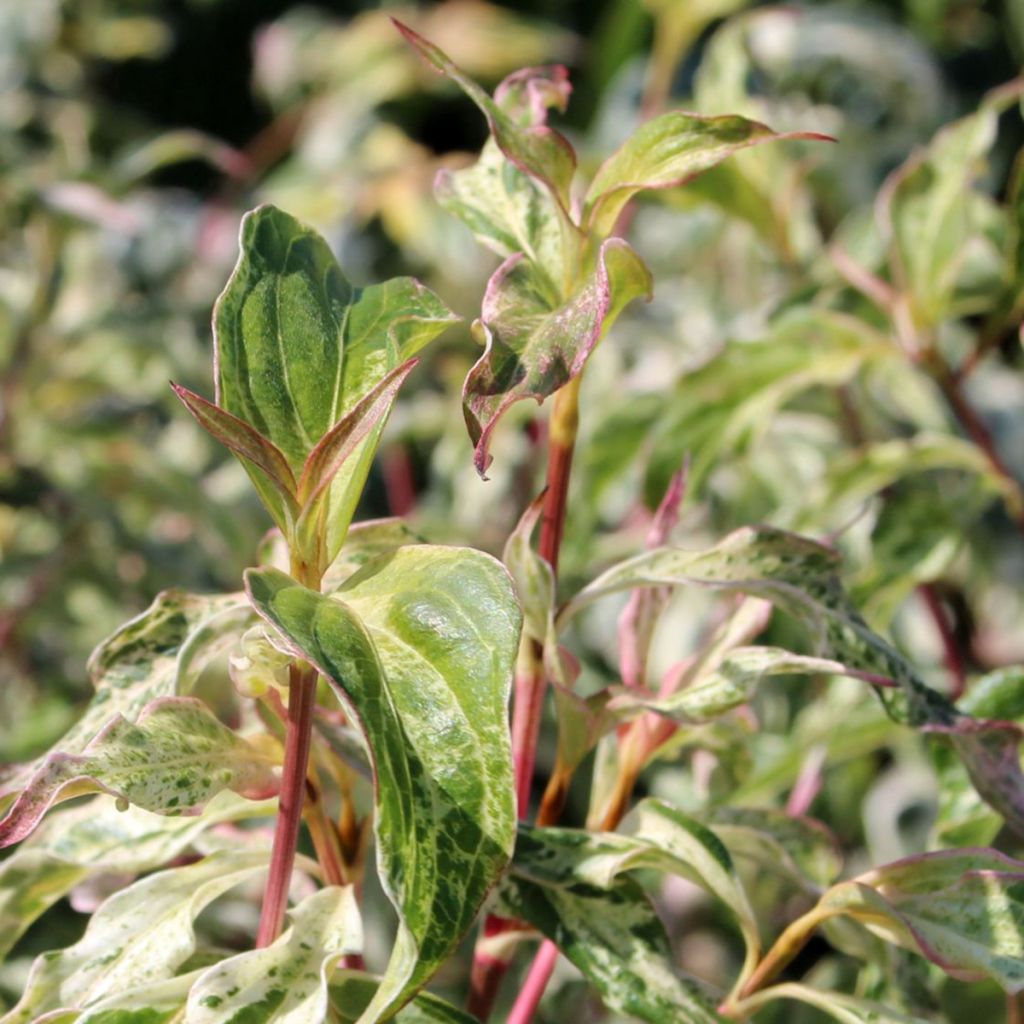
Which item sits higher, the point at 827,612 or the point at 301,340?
the point at 301,340

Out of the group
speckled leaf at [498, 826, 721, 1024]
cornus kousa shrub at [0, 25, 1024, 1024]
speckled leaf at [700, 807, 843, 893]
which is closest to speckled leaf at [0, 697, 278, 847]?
cornus kousa shrub at [0, 25, 1024, 1024]

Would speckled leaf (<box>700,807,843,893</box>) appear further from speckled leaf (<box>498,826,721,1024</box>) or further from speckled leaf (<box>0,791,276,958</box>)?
speckled leaf (<box>0,791,276,958</box>)

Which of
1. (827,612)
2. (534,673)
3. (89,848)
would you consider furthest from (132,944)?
(827,612)

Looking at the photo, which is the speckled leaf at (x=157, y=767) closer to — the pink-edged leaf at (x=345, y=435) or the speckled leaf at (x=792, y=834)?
Result: the pink-edged leaf at (x=345, y=435)

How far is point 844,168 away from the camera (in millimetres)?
1417

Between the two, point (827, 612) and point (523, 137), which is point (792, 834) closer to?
point (827, 612)

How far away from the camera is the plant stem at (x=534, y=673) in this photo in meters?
0.51

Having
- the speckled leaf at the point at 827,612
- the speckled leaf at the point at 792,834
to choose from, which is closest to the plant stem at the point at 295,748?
the speckled leaf at the point at 827,612

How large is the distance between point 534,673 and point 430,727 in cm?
15

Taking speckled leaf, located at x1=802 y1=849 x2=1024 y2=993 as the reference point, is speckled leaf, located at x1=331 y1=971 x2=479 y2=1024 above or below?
below

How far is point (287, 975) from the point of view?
0.45m

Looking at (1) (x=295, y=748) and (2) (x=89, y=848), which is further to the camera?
(2) (x=89, y=848)

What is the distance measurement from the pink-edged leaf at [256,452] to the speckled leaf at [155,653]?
7 centimetres

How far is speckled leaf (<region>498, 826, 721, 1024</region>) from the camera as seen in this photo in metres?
0.50
